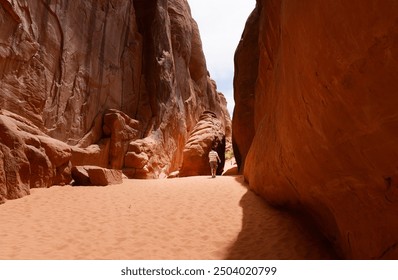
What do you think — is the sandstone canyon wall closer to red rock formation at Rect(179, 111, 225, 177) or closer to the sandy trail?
the sandy trail

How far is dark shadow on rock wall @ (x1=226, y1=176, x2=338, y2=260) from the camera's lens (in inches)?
186

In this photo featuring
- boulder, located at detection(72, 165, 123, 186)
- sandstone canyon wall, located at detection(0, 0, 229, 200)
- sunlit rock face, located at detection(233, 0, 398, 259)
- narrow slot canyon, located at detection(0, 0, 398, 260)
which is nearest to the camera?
sunlit rock face, located at detection(233, 0, 398, 259)

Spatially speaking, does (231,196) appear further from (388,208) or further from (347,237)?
(388,208)

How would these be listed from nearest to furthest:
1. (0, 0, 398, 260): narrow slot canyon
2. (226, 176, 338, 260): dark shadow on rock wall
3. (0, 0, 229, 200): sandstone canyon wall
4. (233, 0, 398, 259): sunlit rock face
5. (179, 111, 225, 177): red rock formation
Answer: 1. (233, 0, 398, 259): sunlit rock face
2. (0, 0, 398, 260): narrow slot canyon
3. (226, 176, 338, 260): dark shadow on rock wall
4. (0, 0, 229, 200): sandstone canyon wall
5. (179, 111, 225, 177): red rock formation

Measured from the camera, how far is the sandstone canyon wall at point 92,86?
10.1 metres

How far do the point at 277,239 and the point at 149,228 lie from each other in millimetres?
2735

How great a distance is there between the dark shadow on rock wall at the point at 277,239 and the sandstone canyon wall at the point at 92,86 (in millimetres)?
6074

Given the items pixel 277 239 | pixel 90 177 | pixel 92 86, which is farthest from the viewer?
pixel 92 86

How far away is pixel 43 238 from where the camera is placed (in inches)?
206

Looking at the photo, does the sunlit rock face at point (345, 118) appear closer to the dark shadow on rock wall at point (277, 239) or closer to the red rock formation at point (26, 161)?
the dark shadow on rock wall at point (277, 239)

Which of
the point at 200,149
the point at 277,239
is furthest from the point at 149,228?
the point at 200,149

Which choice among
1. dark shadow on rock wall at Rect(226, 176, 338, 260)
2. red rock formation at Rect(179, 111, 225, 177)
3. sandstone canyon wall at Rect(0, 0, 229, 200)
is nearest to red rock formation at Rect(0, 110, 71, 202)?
sandstone canyon wall at Rect(0, 0, 229, 200)

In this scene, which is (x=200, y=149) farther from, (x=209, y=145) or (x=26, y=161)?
(x=26, y=161)

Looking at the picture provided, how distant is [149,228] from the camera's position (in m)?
6.09
